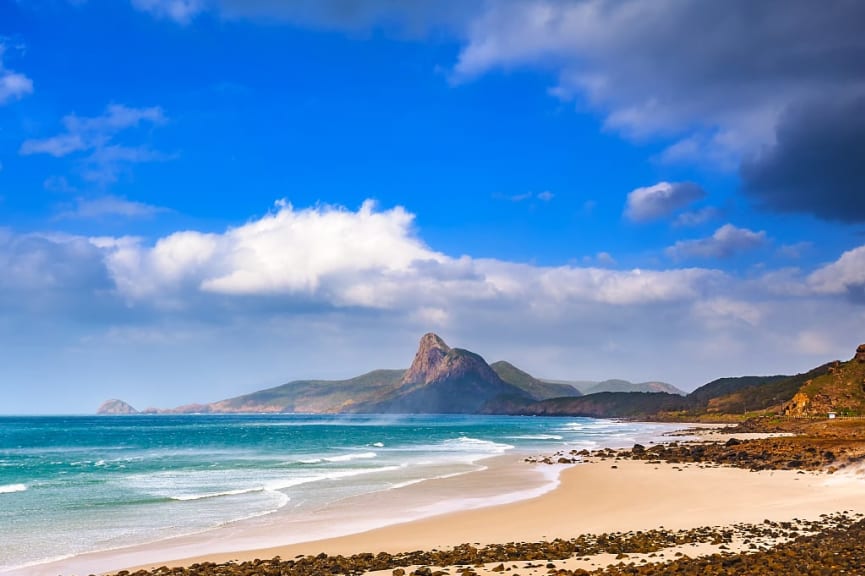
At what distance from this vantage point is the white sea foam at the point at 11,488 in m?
37.4

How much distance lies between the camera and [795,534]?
60.1 feet

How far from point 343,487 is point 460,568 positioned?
22861 mm

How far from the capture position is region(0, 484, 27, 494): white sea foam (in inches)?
1471

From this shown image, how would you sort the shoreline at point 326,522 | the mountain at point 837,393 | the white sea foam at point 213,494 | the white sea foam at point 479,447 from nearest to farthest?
the shoreline at point 326,522, the white sea foam at point 213,494, the white sea foam at point 479,447, the mountain at point 837,393

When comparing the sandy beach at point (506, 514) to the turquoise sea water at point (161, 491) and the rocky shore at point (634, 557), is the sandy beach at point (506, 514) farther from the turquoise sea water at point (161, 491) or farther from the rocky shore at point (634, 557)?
the turquoise sea water at point (161, 491)

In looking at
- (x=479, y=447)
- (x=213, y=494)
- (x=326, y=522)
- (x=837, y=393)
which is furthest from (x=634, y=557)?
(x=837, y=393)

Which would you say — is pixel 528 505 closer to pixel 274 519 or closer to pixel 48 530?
pixel 274 519

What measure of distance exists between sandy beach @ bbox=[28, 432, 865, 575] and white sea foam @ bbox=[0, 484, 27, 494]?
64.1 ft

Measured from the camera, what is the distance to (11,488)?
3884 cm

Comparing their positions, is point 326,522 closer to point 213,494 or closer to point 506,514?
point 506,514

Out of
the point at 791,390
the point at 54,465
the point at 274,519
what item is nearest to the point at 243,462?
the point at 54,465

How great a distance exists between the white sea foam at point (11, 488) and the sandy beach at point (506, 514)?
19528 millimetres

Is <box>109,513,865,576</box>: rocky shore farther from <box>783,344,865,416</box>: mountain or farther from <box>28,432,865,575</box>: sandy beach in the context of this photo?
<box>783,344,865,416</box>: mountain

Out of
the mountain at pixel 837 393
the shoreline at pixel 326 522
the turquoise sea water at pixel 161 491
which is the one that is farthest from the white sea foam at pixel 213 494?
the mountain at pixel 837 393
